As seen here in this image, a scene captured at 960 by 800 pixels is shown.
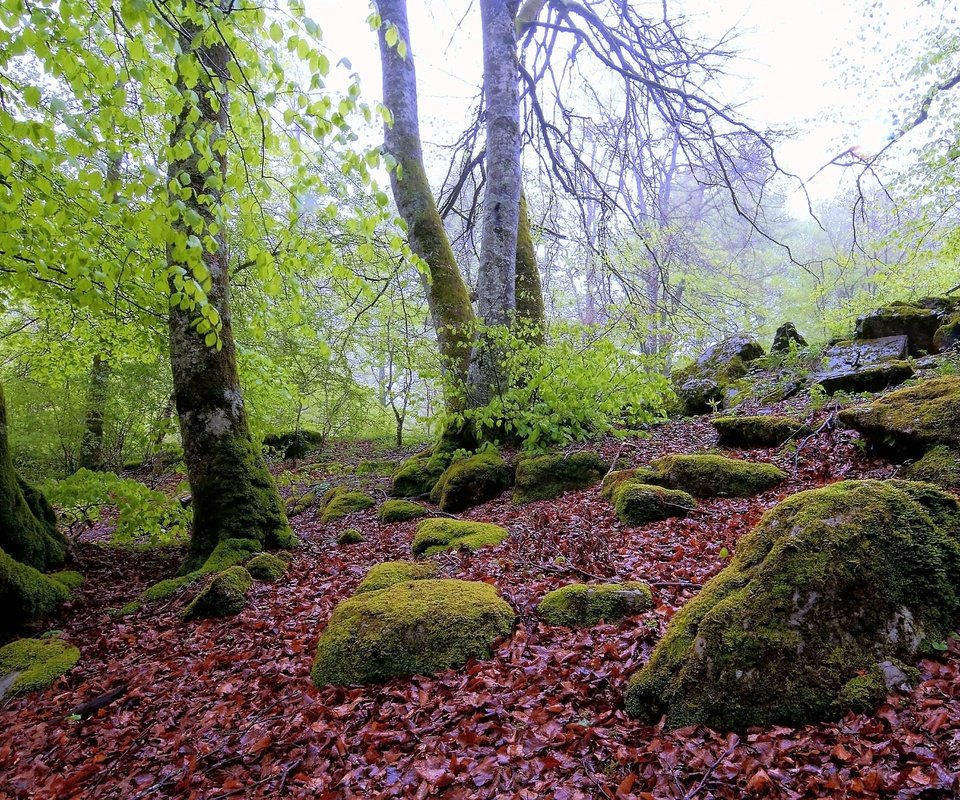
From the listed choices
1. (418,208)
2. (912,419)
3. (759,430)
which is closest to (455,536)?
(759,430)

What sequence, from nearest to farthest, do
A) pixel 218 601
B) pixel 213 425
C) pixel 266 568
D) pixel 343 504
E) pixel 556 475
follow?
pixel 218 601
pixel 266 568
pixel 213 425
pixel 556 475
pixel 343 504

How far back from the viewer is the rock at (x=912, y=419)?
3.98 metres

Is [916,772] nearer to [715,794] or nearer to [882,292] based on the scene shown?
[715,794]

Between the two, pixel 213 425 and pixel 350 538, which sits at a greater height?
pixel 213 425

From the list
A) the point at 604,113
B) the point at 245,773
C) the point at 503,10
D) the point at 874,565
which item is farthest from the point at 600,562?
the point at 604,113

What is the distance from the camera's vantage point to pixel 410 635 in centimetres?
311

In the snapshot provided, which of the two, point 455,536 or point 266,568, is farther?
point 455,536

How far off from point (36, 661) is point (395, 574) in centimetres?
283

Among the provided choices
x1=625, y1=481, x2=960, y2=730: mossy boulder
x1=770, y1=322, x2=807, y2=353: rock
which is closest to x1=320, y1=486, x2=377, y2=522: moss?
x1=625, y1=481, x2=960, y2=730: mossy boulder

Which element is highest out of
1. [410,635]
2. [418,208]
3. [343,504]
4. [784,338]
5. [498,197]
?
[418,208]

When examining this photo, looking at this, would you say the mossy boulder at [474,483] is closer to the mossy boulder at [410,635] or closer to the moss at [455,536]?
the moss at [455,536]

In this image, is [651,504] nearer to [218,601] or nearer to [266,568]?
[266,568]

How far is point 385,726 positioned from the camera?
2598 mm

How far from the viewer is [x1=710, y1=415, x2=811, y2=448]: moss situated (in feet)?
18.7
